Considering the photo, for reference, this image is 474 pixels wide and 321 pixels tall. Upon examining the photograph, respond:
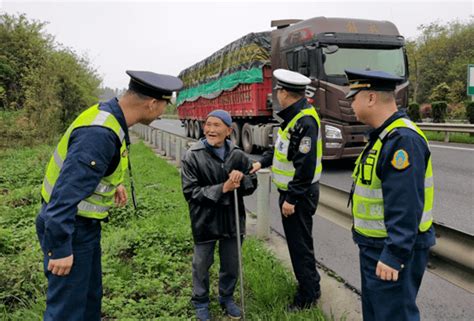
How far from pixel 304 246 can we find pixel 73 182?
6.69 feet

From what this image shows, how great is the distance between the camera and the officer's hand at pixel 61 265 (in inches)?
79.7

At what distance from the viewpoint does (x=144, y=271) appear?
4027mm

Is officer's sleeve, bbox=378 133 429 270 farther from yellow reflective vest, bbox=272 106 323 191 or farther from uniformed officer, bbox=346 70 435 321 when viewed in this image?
yellow reflective vest, bbox=272 106 323 191

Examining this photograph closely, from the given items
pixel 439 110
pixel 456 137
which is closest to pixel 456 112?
pixel 439 110

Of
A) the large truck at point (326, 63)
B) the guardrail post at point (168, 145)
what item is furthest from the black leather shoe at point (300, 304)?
the guardrail post at point (168, 145)

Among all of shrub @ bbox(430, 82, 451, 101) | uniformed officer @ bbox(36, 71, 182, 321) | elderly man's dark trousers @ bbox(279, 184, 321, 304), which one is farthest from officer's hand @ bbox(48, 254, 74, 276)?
shrub @ bbox(430, 82, 451, 101)

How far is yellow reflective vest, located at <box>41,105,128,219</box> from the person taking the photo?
7.11 feet

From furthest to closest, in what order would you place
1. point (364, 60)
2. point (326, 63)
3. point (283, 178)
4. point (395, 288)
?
point (364, 60) → point (326, 63) → point (283, 178) → point (395, 288)

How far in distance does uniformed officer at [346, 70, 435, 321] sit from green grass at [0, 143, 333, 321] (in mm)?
863

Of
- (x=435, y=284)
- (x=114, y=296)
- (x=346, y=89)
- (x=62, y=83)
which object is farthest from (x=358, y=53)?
(x=62, y=83)

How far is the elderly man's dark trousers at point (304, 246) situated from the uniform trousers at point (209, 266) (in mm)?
511

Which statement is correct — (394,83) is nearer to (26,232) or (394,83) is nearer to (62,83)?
(26,232)

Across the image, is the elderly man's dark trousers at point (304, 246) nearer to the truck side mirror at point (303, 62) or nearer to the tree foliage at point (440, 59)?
the truck side mirror at point (303, 62)

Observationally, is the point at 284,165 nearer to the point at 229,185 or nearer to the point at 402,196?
the point at 229,185
